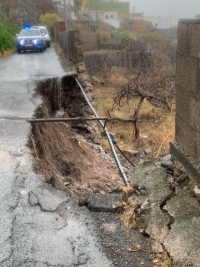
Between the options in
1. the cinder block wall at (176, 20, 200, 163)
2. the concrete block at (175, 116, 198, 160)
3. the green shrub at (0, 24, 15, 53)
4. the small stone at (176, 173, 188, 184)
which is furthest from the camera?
the green shrub at (0, 24, 15, 53)

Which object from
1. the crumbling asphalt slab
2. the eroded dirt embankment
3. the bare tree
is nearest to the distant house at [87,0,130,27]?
the bare tree

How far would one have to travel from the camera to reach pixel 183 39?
372cm

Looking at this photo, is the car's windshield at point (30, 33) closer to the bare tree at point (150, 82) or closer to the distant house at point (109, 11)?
the bare tree at point (150, 82)

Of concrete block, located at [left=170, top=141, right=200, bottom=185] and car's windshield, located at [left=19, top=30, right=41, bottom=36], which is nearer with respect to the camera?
concrete block, located at [left=170, top=141, right=200, bottom=185]

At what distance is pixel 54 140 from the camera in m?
8.67

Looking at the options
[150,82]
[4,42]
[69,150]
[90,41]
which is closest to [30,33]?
[4,42]

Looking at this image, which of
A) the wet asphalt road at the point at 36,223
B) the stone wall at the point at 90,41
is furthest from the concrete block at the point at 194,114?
the stone wall at the point at 90,41

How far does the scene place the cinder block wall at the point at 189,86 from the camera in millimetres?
3466

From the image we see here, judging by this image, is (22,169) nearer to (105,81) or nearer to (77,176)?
(77,176)

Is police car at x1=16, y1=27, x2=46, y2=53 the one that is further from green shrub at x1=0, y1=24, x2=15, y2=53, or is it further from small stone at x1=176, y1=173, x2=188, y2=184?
small stone at x1=176, y1=173, x2=188, y2=184

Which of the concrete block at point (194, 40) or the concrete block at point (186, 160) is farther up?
the concrete block at point (194, 40)

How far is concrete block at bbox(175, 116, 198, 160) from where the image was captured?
3.74 metres

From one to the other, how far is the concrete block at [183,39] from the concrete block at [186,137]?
Result: 64 cm

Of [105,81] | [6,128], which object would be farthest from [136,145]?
[105,81]
